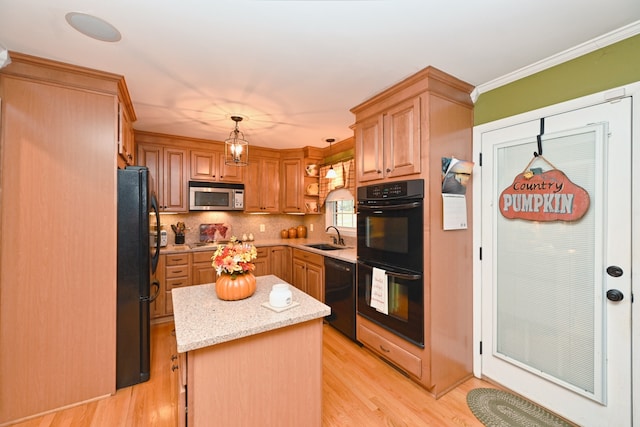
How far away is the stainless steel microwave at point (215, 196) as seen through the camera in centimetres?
381

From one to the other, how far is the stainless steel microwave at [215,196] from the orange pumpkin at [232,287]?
2490 mm

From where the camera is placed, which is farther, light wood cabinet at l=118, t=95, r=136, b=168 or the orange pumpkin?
light wood cabinet at l=118, t=95, r=136, b=168

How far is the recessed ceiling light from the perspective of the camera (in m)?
1.49

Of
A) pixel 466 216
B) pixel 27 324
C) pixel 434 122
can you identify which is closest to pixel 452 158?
pixel 434 122

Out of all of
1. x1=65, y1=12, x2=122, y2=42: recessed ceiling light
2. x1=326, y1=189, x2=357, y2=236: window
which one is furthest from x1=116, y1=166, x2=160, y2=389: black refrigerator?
x1=326, y1=189, x2=357, y2=236: window

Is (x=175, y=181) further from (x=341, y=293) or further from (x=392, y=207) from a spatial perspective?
(x=392, y=207)

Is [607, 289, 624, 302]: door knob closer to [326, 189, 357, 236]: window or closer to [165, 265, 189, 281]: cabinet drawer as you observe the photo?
[326, 189, 357, 236]: window

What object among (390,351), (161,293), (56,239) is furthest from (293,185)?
(56,239)

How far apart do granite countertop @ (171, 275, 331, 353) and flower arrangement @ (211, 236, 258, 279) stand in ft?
0.61

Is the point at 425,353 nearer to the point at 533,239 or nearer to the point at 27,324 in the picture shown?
the point at 533,239

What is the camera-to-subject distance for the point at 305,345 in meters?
1.51

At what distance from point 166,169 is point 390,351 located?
11.3 feet

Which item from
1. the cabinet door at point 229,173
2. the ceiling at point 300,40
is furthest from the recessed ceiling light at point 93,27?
the cabinet door at point 229,173

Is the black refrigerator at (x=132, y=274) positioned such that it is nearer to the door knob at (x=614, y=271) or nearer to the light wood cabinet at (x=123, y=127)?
the light wood cabinet at (x=123, y=127)
